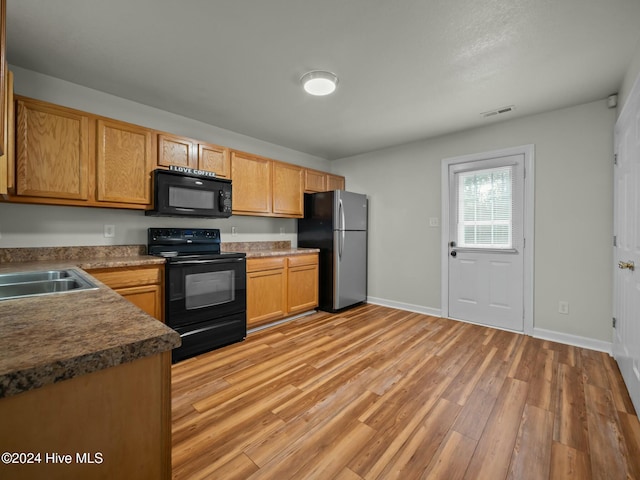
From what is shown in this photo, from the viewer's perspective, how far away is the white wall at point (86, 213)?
2.36 meters

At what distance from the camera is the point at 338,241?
4074 mm

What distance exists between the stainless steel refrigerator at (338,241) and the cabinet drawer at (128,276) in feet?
7.17

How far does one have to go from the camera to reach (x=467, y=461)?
4.82 feet

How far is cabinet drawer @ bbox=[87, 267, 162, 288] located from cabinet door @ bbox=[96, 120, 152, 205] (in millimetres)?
662

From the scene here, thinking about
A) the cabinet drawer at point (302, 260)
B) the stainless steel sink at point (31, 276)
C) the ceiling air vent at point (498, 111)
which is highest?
the ceiling air vent at point (498, 111)

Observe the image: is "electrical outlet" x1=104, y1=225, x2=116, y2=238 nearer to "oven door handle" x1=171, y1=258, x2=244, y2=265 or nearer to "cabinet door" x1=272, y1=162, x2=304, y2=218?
"oven door handle" x1=171, y1=258, x2=244, y2=265

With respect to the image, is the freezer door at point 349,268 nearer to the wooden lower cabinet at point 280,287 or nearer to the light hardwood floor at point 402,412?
the wooden lower cabinet at point 280,287

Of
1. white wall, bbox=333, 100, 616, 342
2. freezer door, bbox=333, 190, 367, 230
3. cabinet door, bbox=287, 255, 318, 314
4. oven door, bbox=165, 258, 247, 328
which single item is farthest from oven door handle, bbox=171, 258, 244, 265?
white wall, bbox=333, 100, 616, 342

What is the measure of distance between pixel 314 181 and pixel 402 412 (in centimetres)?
326

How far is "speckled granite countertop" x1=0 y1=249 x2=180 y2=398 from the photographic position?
1.72 ft

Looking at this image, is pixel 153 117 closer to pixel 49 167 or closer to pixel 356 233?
pixel 49 167

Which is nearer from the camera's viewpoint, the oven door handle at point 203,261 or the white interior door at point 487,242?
the oven door handle at point 203,261

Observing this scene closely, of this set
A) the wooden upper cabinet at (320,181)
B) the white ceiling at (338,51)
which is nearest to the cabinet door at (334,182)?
the wooden upper cabinet at (320,181)

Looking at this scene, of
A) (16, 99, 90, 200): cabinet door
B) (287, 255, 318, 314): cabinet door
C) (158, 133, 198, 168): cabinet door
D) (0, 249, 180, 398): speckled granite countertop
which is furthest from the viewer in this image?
(287, 255, 318, 314): cabinet door
